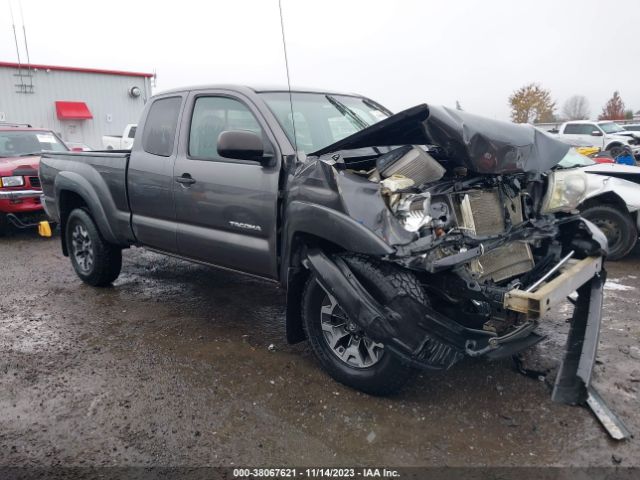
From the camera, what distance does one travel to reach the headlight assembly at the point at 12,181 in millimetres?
7855

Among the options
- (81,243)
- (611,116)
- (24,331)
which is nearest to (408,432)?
(24,331)

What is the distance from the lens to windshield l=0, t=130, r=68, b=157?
887 centimetres

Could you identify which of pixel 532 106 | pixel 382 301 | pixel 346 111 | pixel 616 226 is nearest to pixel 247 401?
pixel 382 301

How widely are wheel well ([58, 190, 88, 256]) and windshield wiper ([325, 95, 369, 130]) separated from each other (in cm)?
298

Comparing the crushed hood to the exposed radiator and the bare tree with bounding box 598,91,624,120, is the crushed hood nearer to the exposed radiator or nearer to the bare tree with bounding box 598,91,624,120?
the exposed radiator

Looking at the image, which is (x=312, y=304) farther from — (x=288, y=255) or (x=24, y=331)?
(x=24, y=331)

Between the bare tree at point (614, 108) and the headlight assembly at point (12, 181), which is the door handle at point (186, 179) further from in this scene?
the bare tree at point (614, 108)

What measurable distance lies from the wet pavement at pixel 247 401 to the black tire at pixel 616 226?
1.66 metres

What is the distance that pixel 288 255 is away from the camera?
3418 millimetres

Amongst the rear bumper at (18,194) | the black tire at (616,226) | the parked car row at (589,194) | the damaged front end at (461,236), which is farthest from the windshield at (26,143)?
the black tire at (616,226)

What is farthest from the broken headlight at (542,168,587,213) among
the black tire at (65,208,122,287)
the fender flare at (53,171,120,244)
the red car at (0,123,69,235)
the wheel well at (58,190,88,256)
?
the red car at (0,123,69,235)

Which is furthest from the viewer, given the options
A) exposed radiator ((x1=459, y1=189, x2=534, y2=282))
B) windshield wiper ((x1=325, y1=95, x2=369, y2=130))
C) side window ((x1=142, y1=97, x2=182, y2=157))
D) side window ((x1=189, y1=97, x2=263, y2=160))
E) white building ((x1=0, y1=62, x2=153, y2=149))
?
white building ((x1=0, y1=62, x2=153, y2=149))

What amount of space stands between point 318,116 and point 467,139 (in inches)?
61.2

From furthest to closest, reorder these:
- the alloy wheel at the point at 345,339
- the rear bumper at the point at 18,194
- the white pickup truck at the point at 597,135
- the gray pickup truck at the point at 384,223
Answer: the white pickup truck at the point at 597,135 < the rear bumper at the point at 18,194 < the alloy wheel at the point at 345,339 < the gray pickup truck at the point at 384,223
